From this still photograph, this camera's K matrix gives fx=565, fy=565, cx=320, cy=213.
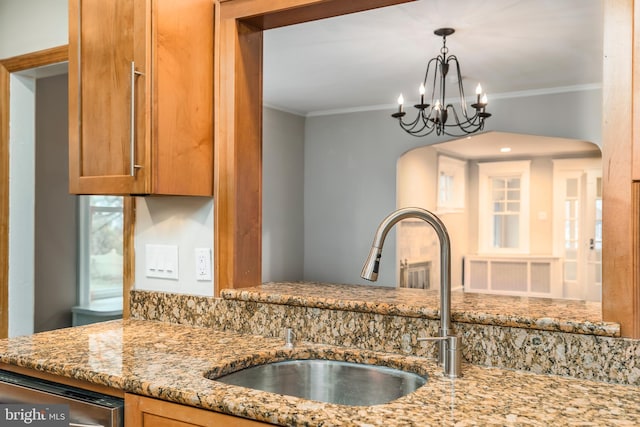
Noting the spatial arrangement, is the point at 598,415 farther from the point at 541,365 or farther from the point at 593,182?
the point at 593,182

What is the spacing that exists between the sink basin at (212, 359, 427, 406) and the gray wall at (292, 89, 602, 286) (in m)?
4.56

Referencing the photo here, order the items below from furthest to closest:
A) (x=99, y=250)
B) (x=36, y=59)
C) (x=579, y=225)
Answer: (x=579, y=225)
(x=99, y=250)
(x=36, y=59)

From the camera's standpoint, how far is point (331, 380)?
1.64 m

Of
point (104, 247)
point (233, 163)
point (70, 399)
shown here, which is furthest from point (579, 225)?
point (70, 399)

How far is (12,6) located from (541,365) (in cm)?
277

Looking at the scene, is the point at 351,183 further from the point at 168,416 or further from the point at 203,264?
the point at 168,416

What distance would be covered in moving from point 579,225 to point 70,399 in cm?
651

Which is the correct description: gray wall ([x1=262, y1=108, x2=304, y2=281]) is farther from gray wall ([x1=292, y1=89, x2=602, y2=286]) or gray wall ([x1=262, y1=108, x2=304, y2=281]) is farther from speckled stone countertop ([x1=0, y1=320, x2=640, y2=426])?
speckled stone countertop ([x1=0, y1=320, x2=640, y2=426])

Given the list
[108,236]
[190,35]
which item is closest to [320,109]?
[108,236]

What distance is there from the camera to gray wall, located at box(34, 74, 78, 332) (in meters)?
3.80

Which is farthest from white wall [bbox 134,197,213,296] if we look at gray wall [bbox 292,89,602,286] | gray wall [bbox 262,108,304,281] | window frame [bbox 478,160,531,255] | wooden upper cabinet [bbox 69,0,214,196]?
window frame [bbox 478,160,531,255]

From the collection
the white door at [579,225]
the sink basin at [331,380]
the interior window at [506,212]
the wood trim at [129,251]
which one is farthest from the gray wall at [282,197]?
the sink basin at [331,380]

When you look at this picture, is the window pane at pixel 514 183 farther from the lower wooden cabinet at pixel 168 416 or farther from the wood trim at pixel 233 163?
the lower wooden cabinet at pixel 168 416

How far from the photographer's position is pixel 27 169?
111 inches
